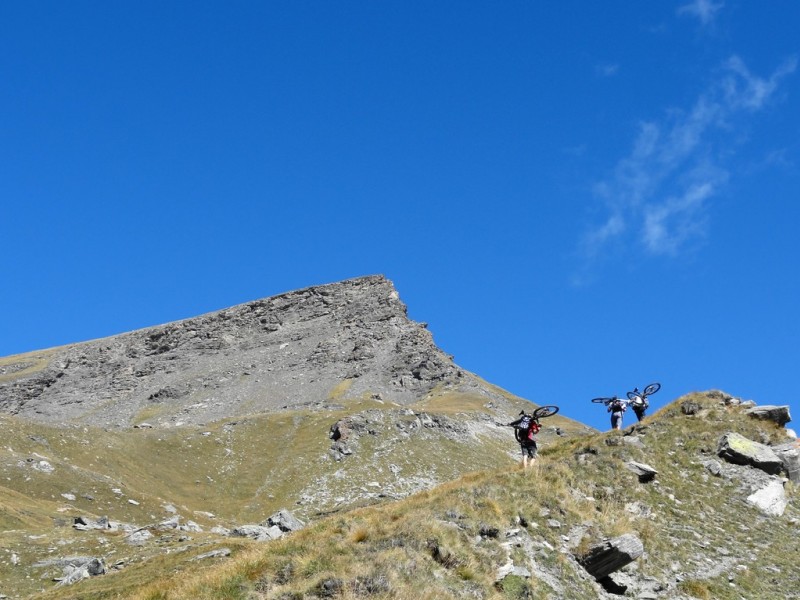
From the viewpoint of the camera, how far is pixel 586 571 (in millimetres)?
18547

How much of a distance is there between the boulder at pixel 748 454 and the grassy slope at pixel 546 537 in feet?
2.00

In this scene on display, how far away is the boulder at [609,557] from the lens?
18.5 m

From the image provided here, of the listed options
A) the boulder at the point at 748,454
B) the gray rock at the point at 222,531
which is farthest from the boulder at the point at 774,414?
the gray rock at the point at 222,531

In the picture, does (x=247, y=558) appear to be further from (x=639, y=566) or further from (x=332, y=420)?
(x=332, y=420)

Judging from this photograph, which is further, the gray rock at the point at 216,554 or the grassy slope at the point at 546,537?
the gray rock at the point at 216,554

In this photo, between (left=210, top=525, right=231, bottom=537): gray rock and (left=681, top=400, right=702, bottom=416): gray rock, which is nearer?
(left=681, top=400, right=702, bottom=416): gray rock

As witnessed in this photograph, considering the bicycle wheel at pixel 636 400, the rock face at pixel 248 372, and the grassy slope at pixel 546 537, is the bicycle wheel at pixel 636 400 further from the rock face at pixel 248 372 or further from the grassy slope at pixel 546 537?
the rock face at pixel 248 372

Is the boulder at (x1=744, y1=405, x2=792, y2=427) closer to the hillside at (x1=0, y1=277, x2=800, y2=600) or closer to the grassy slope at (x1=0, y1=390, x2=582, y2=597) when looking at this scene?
the hillside at (x1=0, y1=277, x2=800, y2=600)

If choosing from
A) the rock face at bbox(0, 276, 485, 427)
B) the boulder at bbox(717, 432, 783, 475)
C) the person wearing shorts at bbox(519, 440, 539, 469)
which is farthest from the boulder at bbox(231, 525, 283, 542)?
the rock face at bbox(0, 276, 485, 427)

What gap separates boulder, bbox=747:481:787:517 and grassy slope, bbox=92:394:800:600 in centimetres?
37

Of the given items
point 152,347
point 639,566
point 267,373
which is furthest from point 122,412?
point 639,566

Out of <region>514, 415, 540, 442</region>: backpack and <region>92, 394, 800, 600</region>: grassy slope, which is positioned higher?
<region>514, 415, 540, 442</region>: backpack

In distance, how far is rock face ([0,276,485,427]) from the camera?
472 feet

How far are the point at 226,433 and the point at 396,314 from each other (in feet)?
285
